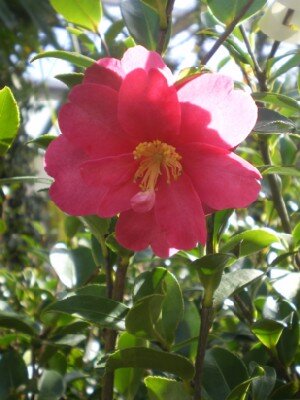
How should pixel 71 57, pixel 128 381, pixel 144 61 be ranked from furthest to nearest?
pixel 128 381
pixel 71 57
pixel 144 61

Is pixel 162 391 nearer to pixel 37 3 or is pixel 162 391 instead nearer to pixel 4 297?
pixel 4 297

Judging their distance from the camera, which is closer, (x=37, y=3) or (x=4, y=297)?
(x=4, y=297)

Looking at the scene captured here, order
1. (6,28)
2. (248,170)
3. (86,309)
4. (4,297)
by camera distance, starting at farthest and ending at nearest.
A: (6,28)
(4,297)
(86,309)
(248,170)

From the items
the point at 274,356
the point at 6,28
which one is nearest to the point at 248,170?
→ the point at 274,356

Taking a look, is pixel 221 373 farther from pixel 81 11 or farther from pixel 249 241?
pixel 81 11

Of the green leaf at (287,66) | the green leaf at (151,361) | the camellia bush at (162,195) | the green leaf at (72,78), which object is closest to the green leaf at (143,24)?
the camellia bush at (162,195)

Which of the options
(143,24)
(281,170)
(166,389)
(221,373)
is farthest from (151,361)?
(143,24)
